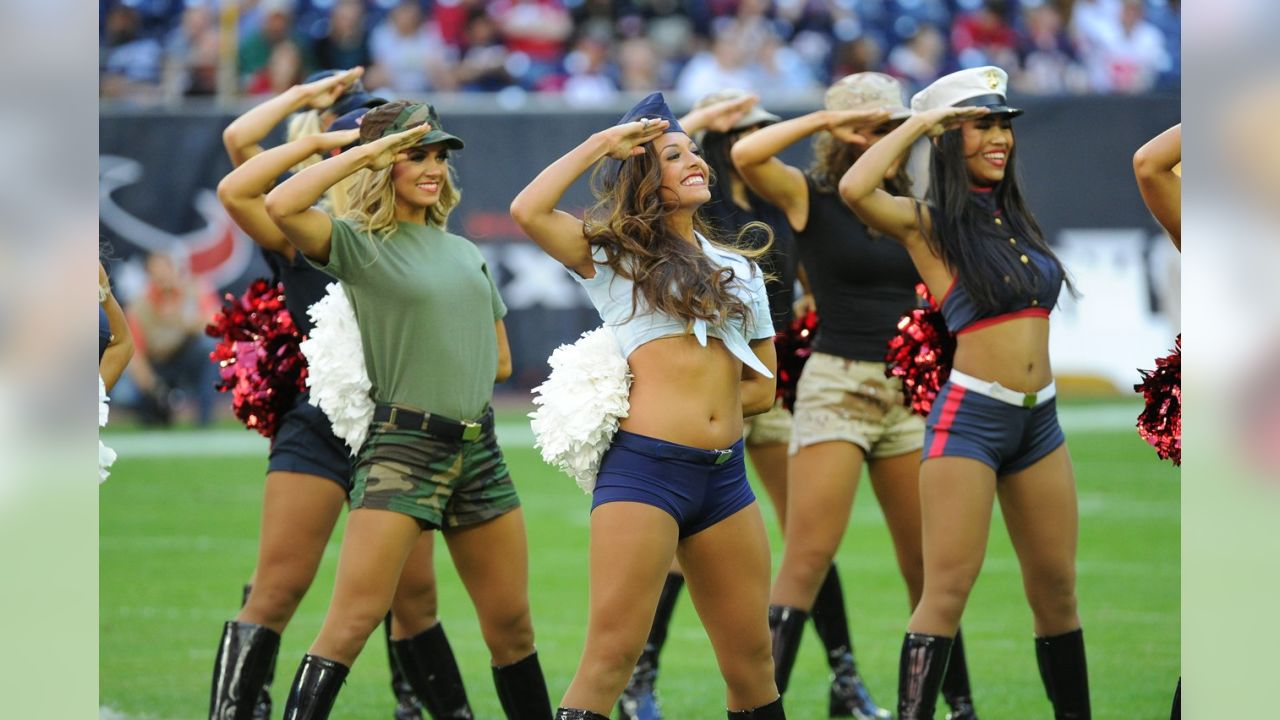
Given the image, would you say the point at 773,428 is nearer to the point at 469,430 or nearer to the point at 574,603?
the point at 469,430

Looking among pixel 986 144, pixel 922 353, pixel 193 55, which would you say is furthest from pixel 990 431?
pixel 193 55

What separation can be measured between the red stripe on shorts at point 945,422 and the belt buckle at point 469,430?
1245mm

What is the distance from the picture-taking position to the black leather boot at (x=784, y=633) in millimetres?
5078

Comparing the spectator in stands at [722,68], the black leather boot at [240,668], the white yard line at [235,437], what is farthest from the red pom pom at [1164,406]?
the spectator in stands at [722,68]

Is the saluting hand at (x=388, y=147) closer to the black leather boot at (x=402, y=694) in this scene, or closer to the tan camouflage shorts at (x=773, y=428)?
the black leather boot at (x=402, y=694)

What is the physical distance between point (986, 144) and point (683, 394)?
1.47 m

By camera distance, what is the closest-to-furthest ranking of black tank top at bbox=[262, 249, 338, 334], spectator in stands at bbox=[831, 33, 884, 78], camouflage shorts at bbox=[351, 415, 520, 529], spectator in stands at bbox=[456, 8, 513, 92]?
camouflage shorts at bbox=[351, 415, 520, 529] < black tank top at bbox=[262, 249, 338, 334] < spectator in stands at bbox=[456, 8, 513, 92] < spectator in stands at bbox=[831, 33, 884, 78]

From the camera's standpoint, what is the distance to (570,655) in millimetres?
6617

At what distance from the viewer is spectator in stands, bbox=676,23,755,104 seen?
15914 mm

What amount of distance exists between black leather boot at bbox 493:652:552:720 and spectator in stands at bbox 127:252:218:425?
1007 cm

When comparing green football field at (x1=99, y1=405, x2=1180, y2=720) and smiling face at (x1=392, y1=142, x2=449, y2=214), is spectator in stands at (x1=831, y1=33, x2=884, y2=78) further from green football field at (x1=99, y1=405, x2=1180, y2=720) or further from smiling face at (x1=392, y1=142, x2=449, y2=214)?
smiling face at (x1=392, y1=142, x2=449, y2=214)

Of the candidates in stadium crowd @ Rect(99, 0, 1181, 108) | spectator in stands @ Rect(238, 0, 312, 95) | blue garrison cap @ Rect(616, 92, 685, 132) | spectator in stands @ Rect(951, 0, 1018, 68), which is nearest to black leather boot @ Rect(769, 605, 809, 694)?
blue garrison cap @ Rect(616, 92, 685, 132)
